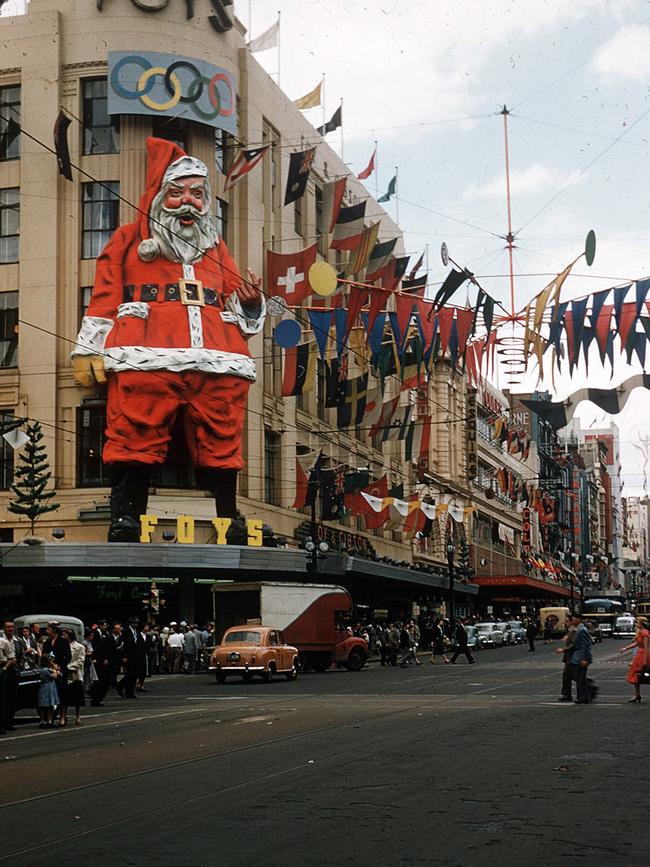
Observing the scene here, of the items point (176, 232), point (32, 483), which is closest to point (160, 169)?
point (176, 232)

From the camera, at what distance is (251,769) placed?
50.7 feet

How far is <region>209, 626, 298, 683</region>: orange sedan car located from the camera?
3897cm

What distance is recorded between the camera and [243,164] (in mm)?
55719

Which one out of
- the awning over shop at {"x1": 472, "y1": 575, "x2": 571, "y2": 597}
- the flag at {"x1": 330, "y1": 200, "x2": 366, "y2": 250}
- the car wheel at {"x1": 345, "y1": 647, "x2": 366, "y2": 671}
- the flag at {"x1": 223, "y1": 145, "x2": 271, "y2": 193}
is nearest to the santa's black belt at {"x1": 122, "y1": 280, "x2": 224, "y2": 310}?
the flag at {"x1": 223, "y1": 145, "x2": 271, "y2": 193}

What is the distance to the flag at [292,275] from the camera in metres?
47.8

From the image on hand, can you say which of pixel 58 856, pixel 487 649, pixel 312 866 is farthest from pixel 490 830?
pixel 487 649

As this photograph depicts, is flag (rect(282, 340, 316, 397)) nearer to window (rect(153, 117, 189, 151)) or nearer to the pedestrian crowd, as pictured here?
the pedestrian crowd

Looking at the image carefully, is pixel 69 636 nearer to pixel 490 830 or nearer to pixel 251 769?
pixel 251 769

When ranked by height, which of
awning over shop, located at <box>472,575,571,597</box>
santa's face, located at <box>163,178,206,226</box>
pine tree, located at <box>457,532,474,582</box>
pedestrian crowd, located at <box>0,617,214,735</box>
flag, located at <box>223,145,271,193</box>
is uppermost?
flag, located at <box>223,145,271,193</box>

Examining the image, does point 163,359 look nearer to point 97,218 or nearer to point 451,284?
point 97,218

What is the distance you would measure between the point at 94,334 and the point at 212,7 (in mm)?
15645

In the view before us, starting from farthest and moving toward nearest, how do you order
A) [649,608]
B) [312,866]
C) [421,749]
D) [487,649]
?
[649,608] < [487,649] < [421,749] < [312,866]

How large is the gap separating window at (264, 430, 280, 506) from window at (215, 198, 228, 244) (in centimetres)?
912

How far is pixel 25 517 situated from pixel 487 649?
28827mm
